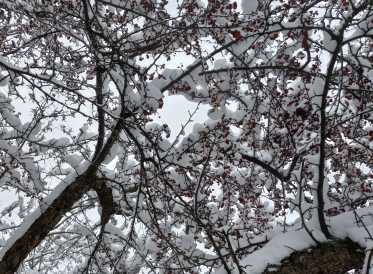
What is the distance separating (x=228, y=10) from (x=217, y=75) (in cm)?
93

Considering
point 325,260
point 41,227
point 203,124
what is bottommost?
point 325,260

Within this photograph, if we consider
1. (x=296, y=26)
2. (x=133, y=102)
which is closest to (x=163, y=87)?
(x=133, y=102)

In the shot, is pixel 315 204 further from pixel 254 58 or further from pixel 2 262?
pixel 2 262

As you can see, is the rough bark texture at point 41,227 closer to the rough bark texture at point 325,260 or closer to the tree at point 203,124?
the tree at point 203,124

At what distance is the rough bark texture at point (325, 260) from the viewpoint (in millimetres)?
1957

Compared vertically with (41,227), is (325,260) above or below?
below

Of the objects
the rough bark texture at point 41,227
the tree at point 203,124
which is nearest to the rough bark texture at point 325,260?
the tree at point 203,124

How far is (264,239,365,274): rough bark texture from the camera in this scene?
6.42 feet

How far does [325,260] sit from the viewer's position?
6.57ft

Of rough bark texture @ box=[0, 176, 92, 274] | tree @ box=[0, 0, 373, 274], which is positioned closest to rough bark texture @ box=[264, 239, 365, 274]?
tree @ box=[0, 0, 373, 274]

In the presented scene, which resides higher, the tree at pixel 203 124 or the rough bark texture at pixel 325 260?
the tree at pixel 203 124

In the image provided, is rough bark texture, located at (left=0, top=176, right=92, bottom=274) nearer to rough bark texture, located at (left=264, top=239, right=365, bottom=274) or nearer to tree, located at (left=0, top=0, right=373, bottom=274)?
tree, located at (left=0, top=0, right=373, bottom=274)

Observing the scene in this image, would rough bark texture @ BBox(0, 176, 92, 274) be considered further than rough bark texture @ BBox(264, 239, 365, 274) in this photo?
Yes

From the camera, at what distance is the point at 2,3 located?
9.23 ft
